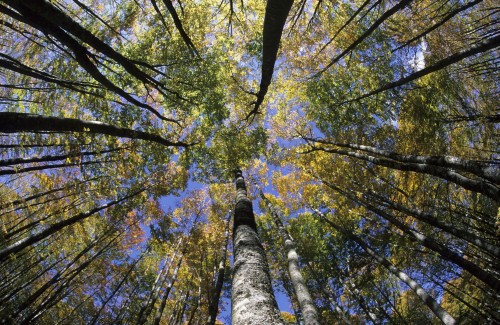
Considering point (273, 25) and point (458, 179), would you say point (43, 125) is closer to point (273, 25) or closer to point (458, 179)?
point (273, 25)

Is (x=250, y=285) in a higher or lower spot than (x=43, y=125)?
lower

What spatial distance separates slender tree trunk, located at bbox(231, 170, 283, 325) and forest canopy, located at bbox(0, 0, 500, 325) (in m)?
0.02

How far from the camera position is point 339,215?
508 inches

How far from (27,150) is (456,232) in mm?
7495

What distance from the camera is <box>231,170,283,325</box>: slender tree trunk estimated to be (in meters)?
2.27

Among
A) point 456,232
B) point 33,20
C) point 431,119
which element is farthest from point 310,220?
point 33,20

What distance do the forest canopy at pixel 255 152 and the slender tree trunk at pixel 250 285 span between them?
0.02 m

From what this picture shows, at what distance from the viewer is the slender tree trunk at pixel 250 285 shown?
227cm

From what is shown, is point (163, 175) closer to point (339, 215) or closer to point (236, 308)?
point (339, 215)

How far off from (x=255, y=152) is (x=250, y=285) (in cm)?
914

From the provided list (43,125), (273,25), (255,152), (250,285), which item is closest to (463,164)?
(273,25)

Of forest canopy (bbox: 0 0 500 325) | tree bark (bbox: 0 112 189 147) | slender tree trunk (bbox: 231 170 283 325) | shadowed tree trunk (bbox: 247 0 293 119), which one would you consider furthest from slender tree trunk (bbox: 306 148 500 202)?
tree bark (bbox: 0 112 189 147)

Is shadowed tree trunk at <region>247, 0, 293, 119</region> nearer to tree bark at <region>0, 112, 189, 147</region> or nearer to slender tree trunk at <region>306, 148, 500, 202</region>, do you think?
tree bark at <region>0, 112, 189, 147</region>

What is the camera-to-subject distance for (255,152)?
1169 centimetres
